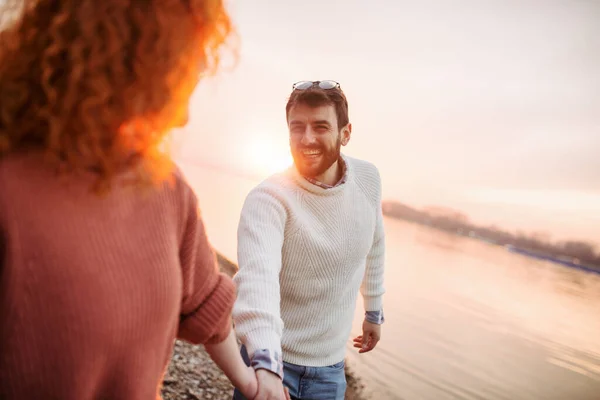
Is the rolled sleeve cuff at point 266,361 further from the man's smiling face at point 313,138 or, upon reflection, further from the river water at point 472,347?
the river water at point 472,347

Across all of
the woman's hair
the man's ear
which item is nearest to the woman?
the woman's hair

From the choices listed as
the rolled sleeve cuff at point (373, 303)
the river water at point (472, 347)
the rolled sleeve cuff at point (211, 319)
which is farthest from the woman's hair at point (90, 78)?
the river water at point (472, 347)

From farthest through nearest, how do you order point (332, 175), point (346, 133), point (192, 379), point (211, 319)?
point (192, 379)
point (346, 133)
point (332, 175)
point (211, 319)

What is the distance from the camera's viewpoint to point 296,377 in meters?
2.30

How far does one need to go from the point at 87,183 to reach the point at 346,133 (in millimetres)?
2148

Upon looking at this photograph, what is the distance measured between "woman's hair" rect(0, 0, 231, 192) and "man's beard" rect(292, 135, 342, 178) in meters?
1.50

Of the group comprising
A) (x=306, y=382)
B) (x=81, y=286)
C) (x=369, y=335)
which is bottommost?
(x=369, y=335)

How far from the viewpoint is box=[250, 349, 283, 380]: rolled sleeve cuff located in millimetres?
1553

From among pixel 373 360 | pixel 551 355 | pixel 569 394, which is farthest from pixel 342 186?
pixel 551 355

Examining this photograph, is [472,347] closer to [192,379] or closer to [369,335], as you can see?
[192,379]

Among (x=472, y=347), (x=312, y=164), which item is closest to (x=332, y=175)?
(x=312, y=164)

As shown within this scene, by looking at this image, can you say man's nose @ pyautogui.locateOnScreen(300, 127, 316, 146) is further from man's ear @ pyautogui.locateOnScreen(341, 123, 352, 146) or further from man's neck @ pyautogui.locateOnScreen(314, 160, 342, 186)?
man's ear @ pyautogui.locateOnScreen(341, 123, 352, 146)

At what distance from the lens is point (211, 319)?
4.30 feet

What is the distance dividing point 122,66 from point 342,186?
1763 millimetres
